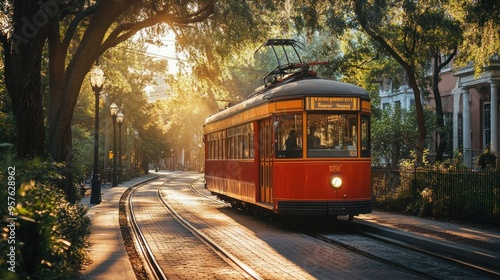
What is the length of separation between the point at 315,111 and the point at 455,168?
5302mm

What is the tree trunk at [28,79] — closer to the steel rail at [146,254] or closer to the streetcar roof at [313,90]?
the steel rail at [146,254]

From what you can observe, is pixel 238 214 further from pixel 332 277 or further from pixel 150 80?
pixel 150 80

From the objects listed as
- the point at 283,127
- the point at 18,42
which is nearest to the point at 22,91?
the point at 18,42

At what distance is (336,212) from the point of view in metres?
16.9

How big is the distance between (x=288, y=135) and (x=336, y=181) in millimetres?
1536

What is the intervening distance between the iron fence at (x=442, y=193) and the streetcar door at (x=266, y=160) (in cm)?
487

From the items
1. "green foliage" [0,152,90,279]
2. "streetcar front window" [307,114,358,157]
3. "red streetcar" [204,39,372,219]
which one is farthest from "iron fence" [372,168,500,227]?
"green foliage" [0,152,90,279]

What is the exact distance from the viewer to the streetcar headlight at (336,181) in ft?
55.7

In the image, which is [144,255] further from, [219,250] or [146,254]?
[219,250]

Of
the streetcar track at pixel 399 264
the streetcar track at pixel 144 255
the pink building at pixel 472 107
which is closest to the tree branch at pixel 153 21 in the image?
the streetcar track at pixel 144 255

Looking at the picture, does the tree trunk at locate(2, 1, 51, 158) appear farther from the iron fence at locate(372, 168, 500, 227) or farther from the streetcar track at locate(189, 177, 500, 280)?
the iron fence at locate(372, 168, 500, 227)

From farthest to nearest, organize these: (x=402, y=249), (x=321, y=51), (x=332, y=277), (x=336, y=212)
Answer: (x=321, y=51) < (x=336, y=212) < (x=402, y=249) < (x=332, y=277)

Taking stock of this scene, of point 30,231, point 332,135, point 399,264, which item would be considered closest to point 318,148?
point 332,135

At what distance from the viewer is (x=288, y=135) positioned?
57.0ft
